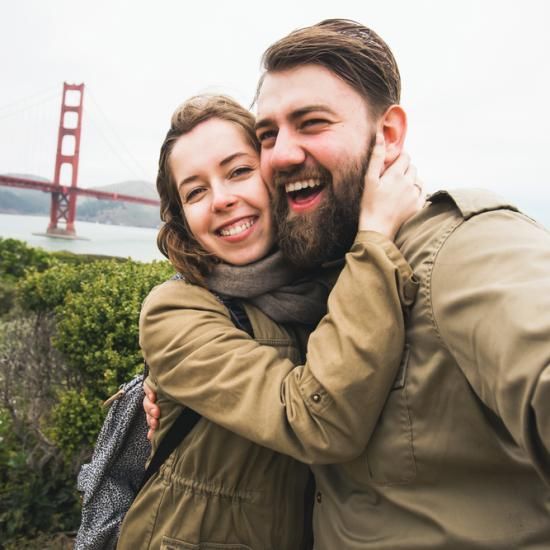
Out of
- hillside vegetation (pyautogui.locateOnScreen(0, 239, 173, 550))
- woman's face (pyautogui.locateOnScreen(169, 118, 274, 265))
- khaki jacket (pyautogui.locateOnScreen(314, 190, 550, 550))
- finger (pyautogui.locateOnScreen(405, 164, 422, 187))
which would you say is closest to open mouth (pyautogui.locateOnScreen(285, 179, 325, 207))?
woman's face (pyautogui.locateOnScreen(169, 118, 274, 265))

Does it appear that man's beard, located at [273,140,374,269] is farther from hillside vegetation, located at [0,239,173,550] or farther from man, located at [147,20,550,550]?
hillside vegetation, located at [0,239,173,550]

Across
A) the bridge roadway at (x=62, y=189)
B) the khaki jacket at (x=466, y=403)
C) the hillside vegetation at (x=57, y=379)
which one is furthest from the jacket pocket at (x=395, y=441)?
the bridge roadway at (x=62, y=189)

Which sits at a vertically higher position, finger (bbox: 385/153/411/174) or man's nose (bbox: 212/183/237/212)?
finger (bbox: 385/153/411/174)

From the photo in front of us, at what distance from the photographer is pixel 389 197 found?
132 cm

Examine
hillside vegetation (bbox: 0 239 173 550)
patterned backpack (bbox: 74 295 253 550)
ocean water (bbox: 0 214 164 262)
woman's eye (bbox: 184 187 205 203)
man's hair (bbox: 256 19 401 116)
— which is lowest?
ocean water (bbox: 0 214 164 262)

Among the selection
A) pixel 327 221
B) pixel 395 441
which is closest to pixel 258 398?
pixel 395 441

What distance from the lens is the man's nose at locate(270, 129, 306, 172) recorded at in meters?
1.48

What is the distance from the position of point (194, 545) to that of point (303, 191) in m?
1.10

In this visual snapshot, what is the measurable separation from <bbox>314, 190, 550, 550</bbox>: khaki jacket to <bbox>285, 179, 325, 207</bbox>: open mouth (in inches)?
15.0

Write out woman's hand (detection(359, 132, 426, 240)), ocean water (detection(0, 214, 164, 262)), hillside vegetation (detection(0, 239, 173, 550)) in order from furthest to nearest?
ocean water (detection(0, 214, 164, 262)), hillside vegetation (detection(0, 239, 173, 550)), woman's hand (detection(359, 132, 426, 240))

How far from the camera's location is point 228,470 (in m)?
1.41

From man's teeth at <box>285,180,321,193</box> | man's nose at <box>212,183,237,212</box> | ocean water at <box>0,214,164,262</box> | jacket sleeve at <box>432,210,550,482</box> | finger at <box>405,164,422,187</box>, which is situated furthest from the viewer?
ocean water at <box>0,214,164,262</box>

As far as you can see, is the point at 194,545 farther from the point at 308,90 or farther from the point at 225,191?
the point at 308,90

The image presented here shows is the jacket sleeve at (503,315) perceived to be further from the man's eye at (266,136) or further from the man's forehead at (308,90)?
the man's eye at (266,136)
